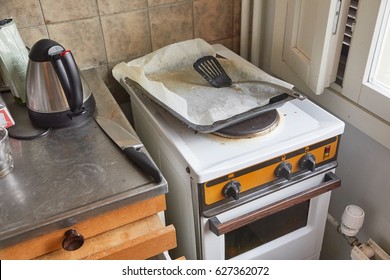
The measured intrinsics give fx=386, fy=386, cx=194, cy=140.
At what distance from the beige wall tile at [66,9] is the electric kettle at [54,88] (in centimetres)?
29

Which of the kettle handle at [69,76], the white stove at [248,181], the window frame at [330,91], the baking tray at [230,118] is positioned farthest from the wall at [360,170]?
the kettle handle at [69,76]

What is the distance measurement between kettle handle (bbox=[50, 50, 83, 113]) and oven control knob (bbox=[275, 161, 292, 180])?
1.75 feet

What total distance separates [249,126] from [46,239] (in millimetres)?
548

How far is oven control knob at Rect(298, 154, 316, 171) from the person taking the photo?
102cm

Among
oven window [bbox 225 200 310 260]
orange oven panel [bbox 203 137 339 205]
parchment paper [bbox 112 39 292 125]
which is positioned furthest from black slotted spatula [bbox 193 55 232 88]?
oven window [bbox 225 200 310 260]

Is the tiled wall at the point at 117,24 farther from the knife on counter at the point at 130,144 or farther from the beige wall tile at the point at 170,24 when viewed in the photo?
the knife on counter at the point at 130,144

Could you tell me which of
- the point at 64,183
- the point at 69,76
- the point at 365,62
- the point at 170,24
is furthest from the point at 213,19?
the point at 64,183

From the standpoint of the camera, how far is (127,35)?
4.29 feet

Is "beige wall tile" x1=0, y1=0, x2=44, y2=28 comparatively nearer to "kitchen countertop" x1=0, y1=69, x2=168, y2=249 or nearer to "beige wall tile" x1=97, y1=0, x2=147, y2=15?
"beige wall tile" x1=97, y1=0, x2=147, y2=15

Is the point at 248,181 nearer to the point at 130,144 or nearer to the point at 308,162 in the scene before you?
the point at 308,162

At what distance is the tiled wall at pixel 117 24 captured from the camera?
1.18 meters

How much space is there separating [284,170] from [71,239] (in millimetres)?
537

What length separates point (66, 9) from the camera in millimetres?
1195
